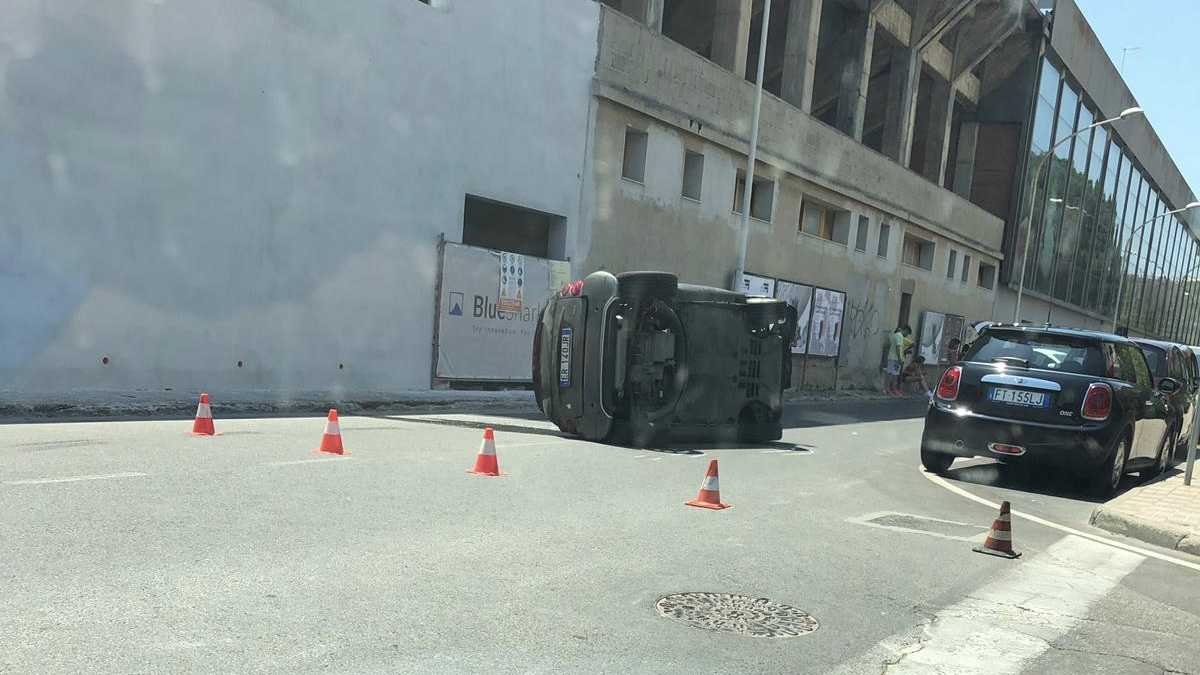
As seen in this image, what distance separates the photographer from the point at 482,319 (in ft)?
62.4

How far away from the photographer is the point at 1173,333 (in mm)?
100125

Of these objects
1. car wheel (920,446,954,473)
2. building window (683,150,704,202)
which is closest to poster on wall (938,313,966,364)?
building window (683,150,704,202)

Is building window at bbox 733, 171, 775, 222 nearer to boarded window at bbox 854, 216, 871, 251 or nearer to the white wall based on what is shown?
boarded window at bbox 854, 216, 871, 251

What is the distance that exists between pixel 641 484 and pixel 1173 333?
353ft

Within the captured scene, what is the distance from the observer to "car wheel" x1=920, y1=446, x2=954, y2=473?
36.7 feet

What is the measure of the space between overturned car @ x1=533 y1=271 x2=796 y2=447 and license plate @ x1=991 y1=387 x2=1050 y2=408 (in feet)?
10.8

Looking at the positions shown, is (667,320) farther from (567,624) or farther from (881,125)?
(881,125)

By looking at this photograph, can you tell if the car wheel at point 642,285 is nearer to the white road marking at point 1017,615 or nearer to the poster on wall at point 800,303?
the white road marking at point 1017,615

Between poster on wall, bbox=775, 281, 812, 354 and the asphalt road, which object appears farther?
poster on wall, bbox=775, 281, 812, 354

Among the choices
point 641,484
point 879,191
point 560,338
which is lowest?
point 641,484

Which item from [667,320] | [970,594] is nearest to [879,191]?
[667,320]

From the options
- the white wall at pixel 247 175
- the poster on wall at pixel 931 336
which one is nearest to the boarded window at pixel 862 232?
the poster on wall at pixel 931 336

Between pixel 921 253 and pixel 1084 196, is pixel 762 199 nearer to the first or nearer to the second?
pixel 921 253

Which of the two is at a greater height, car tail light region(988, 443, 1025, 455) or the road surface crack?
car tail light region(988, 443, 1025, 455)
